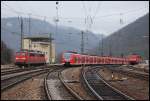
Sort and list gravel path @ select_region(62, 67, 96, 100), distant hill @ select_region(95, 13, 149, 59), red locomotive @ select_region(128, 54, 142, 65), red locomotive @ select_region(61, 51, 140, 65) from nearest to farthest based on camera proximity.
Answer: gravel path @ select_region(62, 67, 96, 100), red locomotive @ select_region(61, 51, 140, 65), red locomotive @ select_region(128, 54, 142, 65), distant hill @ select_region(95, 13, 149, 59)

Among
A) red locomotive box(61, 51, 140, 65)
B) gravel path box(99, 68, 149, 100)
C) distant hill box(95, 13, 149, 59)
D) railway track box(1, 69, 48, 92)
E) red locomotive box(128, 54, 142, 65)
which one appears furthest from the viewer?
distant hill box(95, 13, 149, 59)

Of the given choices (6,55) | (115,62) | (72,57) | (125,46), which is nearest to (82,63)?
(72,57)

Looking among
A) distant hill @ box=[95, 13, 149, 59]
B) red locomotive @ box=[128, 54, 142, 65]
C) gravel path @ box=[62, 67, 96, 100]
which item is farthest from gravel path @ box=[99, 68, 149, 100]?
distant hill @ box=[95, 13, 149, 59]

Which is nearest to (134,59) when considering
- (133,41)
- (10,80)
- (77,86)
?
(10,80)

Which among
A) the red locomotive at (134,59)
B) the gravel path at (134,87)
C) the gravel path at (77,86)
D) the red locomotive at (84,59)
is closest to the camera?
the gravel path at (77,86)

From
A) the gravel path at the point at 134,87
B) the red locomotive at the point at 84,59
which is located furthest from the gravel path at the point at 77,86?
the red locomotive at the point at 84,59

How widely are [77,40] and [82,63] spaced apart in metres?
111

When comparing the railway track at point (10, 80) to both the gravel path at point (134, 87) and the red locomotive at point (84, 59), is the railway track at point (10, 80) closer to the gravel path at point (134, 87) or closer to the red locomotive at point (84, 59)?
the gravel path at point (134, 87)

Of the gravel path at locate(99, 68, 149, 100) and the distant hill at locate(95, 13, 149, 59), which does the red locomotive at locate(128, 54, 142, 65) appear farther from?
the distant hill at locate(95, 13, 149, 59)

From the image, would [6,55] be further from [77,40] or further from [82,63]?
[77,40]

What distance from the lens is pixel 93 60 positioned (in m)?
79.4

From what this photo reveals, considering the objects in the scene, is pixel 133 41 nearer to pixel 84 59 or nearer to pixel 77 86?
pixel 84 59

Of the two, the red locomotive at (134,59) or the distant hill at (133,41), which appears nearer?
the red locomotive at (134,59)

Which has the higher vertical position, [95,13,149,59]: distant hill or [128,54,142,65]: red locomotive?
[95,13,149,59]: distant hill
